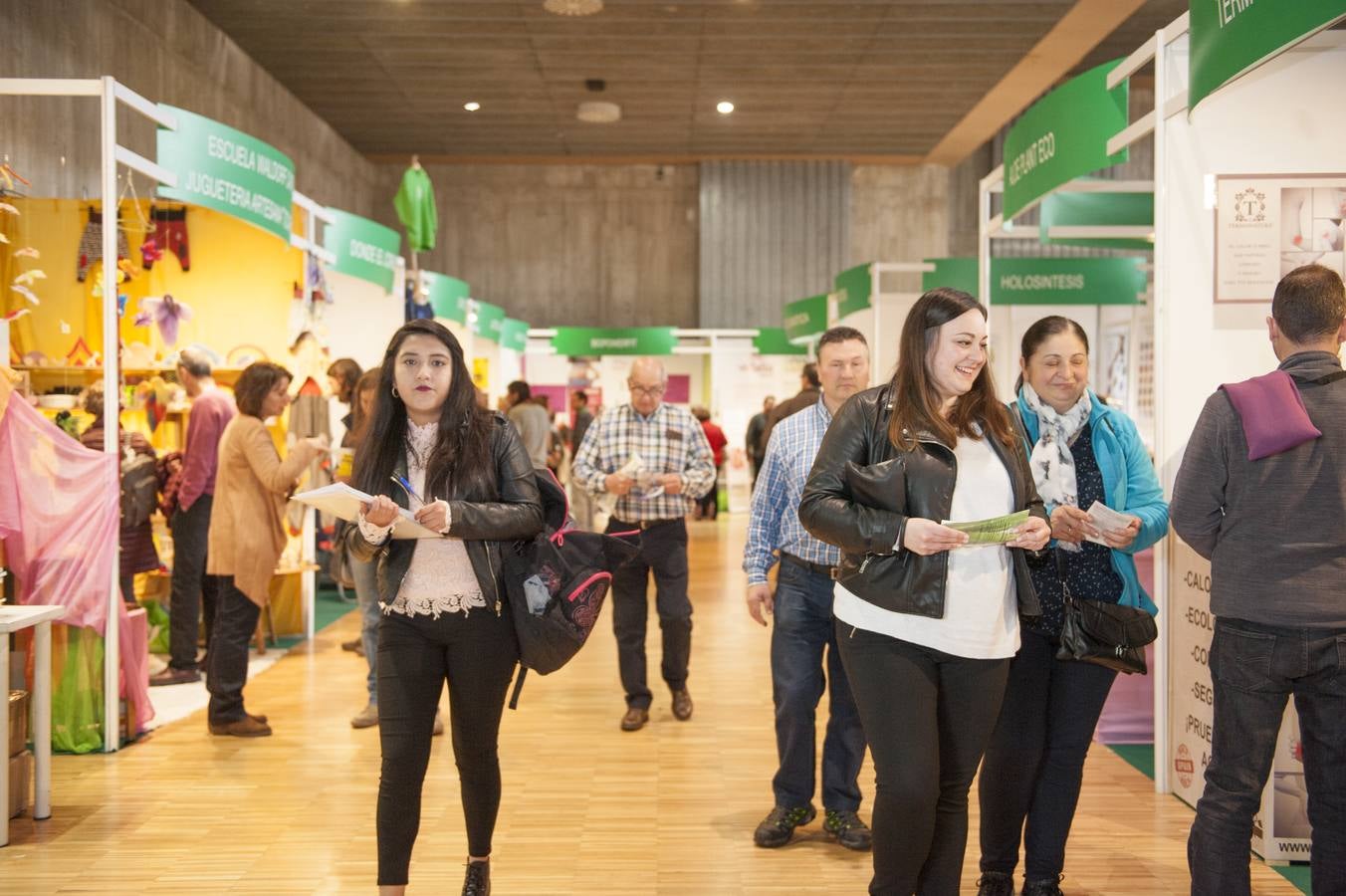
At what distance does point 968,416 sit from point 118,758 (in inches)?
149

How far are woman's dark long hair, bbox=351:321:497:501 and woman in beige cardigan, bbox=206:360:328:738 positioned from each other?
2.32m

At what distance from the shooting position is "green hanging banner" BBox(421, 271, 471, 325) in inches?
376

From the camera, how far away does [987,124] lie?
611 inches

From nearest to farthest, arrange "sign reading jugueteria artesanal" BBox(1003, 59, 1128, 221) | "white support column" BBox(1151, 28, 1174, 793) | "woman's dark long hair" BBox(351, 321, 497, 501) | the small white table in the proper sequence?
"woman's dark long hair" BBox(351, 321, 497, 501) < the small white table < "white support column" BBox(1151, 28, 1174, 793) < "sign reading jugueteria artesanal" BBox(1003, 59, 1128, 221)

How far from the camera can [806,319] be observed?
13094 millimetres

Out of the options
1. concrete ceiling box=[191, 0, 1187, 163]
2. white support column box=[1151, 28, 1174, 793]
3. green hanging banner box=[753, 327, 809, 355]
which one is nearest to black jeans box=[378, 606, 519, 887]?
white support column box=[1151, 28, 1174, 793]

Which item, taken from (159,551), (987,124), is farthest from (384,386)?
(987,124)

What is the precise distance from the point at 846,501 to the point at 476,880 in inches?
55.9

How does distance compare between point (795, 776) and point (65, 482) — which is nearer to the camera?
point (795, 776)

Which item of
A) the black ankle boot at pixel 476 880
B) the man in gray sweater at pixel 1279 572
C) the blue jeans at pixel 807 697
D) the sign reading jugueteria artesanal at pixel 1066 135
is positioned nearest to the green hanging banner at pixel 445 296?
the sign reading jugueteria artesanal at pixel 1066 135

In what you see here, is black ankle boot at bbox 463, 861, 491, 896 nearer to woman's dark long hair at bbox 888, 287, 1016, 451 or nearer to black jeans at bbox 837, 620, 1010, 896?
black jeans at bbox 837, 620, 1010, 896

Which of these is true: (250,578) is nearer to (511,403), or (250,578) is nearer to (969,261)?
(511,403)

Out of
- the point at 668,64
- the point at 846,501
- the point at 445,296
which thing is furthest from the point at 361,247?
the point at 668,64

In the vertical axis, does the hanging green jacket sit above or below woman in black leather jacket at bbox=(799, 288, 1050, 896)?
above
